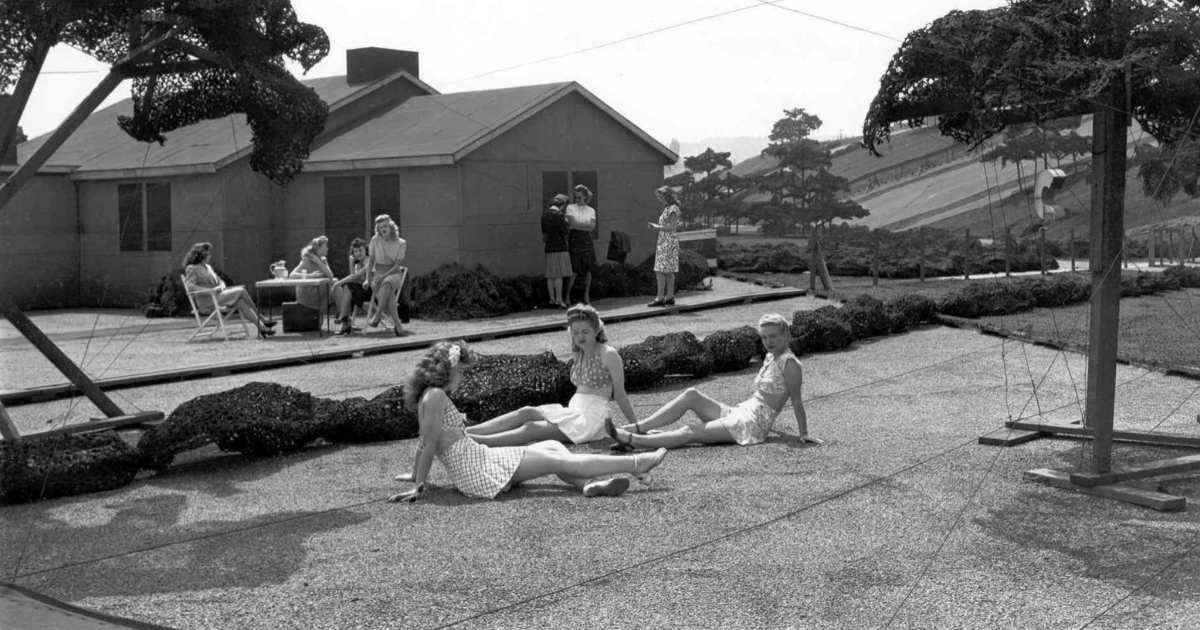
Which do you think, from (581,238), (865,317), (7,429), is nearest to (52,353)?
(7,429)

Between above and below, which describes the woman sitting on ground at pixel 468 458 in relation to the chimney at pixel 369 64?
below

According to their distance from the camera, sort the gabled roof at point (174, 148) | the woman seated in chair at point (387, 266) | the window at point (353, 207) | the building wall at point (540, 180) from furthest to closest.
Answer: the gabled roof at point (174, 148)
the window at point (353, 207)
the building wall at point (540, 180)
the woman seated in chair at point (387, 266)

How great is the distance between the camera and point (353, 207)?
23781 millimetres

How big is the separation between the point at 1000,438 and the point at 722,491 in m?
2.68

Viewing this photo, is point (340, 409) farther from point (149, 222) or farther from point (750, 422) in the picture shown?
point (149, 222)

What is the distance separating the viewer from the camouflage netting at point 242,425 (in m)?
9.10

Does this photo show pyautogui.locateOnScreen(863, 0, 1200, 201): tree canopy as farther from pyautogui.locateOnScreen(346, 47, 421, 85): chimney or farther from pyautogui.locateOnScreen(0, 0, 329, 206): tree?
pyautogui.locateOnScreen(346, 47, 421, 85): chimney

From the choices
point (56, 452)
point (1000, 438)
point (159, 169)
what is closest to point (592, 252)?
point (159, 169)

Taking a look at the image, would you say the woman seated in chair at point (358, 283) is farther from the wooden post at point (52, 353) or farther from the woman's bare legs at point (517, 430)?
the woman's bare legs at point (517, 430)

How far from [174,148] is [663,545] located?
2034 centimetres

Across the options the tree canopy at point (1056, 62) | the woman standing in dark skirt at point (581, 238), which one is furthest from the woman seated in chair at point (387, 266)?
the tree canopy at point (1056, 62)

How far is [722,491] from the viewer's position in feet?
27.8

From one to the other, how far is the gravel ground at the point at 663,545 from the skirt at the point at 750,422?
15cm

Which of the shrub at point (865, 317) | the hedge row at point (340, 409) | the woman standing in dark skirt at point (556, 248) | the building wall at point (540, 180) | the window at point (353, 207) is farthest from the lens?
the window at point (353, 207)
